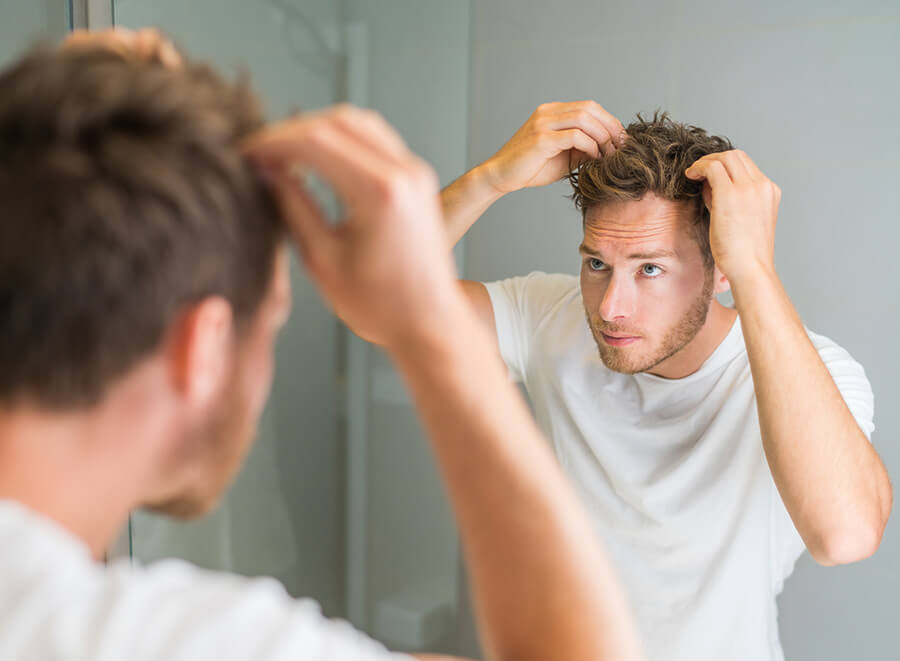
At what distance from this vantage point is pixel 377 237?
1.40 feet

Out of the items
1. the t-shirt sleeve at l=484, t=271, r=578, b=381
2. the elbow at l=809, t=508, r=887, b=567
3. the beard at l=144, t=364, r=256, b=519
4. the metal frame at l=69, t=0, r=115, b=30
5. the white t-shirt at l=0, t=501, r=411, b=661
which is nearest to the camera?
the white t-shirt at l=0, t=501, r=411, b=661

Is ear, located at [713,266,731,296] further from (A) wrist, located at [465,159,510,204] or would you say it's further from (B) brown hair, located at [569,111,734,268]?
(A) wrist, located at [465,159,510,204]

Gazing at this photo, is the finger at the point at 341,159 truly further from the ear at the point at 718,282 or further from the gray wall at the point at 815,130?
the gray wall at the point at 815,130

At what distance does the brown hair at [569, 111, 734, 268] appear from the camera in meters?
1.29

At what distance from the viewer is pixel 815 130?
1.48 m

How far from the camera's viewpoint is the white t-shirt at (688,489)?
4.16 feet

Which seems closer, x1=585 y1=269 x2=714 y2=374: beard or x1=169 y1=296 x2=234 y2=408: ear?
x1=169 y1=296 x2=234 y2=408: ear

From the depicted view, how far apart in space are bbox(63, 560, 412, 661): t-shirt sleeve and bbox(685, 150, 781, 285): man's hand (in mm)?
876

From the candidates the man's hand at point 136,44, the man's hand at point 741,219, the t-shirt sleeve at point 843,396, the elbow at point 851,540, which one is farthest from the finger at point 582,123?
the man's hand at point 136,44

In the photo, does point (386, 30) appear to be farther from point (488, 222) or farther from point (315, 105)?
point (488, 222)

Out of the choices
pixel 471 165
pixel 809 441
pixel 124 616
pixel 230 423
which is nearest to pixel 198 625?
pixel 124 616

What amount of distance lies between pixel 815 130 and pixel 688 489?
0.73m

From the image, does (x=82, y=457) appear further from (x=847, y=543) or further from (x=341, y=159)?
(x=847, y=543)

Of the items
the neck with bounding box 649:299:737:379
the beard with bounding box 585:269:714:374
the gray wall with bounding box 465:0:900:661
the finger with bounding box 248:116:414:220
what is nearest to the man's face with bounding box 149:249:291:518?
the finger with bounding box 248:116:414:220
